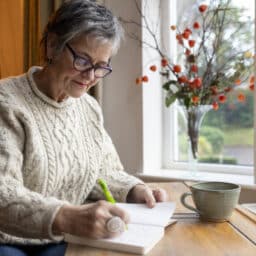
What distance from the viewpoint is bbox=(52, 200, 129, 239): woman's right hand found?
33.5 inches

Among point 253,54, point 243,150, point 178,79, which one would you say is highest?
point 253,54

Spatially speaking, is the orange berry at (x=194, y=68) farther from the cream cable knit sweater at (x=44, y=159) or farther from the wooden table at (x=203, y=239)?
the wooden table at (x=203, y=239)

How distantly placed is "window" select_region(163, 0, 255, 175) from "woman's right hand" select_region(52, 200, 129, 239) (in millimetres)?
1421

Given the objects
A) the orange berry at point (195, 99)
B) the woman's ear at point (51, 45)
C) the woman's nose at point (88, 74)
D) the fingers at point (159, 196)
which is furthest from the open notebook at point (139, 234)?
the orange berry at point (195, 99)

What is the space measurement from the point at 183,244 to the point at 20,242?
1.71 ft

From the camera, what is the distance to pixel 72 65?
1177mm

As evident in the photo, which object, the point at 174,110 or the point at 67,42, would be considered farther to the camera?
the point at 174,110

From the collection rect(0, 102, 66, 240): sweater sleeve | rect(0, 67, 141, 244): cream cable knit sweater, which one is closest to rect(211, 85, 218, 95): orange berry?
rect(0, 67, 141, 244): cream cable knit sweater

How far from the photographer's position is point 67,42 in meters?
1.17

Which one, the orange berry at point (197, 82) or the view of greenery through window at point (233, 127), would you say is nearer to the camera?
the orange berry at point (197, 82)

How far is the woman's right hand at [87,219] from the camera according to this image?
0.85 meters

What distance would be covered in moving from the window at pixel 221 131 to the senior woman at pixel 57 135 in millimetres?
1006

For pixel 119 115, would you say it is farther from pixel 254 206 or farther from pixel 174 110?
pixel 254 206

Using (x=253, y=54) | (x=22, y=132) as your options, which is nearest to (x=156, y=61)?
(x=253, y=54)
